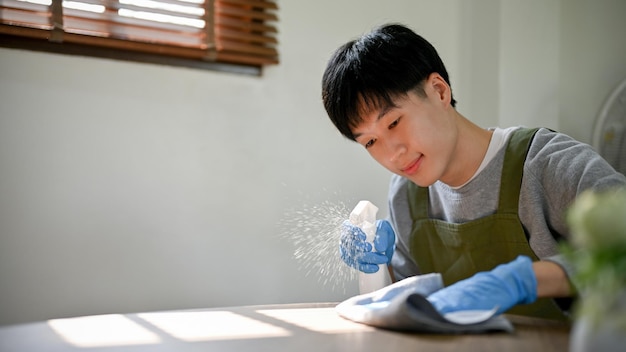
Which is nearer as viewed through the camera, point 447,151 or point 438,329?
point 438,329

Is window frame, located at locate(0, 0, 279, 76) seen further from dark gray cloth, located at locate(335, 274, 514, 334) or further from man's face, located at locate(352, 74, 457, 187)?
dark gray cloth, located at locate(335, 274, 514, 334)

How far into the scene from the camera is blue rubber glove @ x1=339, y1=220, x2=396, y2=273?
150 cm

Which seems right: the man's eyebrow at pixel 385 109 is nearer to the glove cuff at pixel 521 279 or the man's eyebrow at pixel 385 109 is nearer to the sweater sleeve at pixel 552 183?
the sweater sleeve at pixel 552 183

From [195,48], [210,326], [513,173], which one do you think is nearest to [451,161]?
[513,173]

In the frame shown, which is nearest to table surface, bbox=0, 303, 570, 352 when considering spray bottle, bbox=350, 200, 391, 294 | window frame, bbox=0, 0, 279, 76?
spray bottle, bbox=350, 200, 391, 294

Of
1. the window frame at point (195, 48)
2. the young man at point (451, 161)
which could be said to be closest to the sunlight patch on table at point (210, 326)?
the young man at point (451, 161)

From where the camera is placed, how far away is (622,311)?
59 centimetres

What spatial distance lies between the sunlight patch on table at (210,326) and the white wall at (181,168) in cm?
83

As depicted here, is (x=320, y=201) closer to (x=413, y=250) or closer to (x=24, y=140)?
(x=413, y=250)

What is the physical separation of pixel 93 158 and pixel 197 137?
0.34m

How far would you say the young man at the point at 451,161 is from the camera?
54.7 inches

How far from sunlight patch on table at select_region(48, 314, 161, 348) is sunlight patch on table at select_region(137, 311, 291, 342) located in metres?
0.04

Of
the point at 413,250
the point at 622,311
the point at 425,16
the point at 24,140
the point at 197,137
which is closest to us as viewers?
the point at 622,311

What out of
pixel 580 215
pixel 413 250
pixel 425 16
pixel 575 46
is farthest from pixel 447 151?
pixel 575 46
